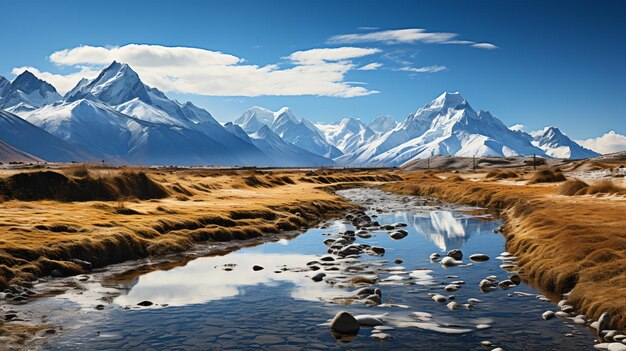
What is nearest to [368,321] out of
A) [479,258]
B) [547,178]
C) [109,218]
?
[479,258]

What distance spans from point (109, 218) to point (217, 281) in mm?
18641

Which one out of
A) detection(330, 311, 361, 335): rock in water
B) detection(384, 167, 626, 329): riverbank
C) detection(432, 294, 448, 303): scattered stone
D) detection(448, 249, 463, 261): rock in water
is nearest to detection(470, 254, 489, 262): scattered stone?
detection(448, 249, 463, 261): rock in water

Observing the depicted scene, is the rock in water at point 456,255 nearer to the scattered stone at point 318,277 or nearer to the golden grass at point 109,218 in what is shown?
the scattered stone at point 318,277

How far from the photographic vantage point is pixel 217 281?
3003cm

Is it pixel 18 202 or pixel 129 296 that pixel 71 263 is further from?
pixel 18 202

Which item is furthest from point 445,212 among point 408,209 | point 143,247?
point 143,247

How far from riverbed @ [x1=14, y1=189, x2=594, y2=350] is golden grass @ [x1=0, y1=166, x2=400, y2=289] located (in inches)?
141

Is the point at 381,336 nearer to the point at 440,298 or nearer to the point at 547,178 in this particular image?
the point at 440,298

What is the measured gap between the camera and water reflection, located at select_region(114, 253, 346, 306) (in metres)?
26.3

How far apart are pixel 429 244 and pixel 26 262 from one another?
2841 cm

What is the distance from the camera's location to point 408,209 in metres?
78.2

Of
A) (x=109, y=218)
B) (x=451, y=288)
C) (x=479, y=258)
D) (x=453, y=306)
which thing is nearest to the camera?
(x=453, y=306)

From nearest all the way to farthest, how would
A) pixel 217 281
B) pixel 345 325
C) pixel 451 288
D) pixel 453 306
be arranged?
1. pixel 345 325
2. pixel 453 306
3. pixel 451 288
4. pixel 217 281

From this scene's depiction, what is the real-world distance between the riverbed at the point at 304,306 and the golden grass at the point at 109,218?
357 centimetres
